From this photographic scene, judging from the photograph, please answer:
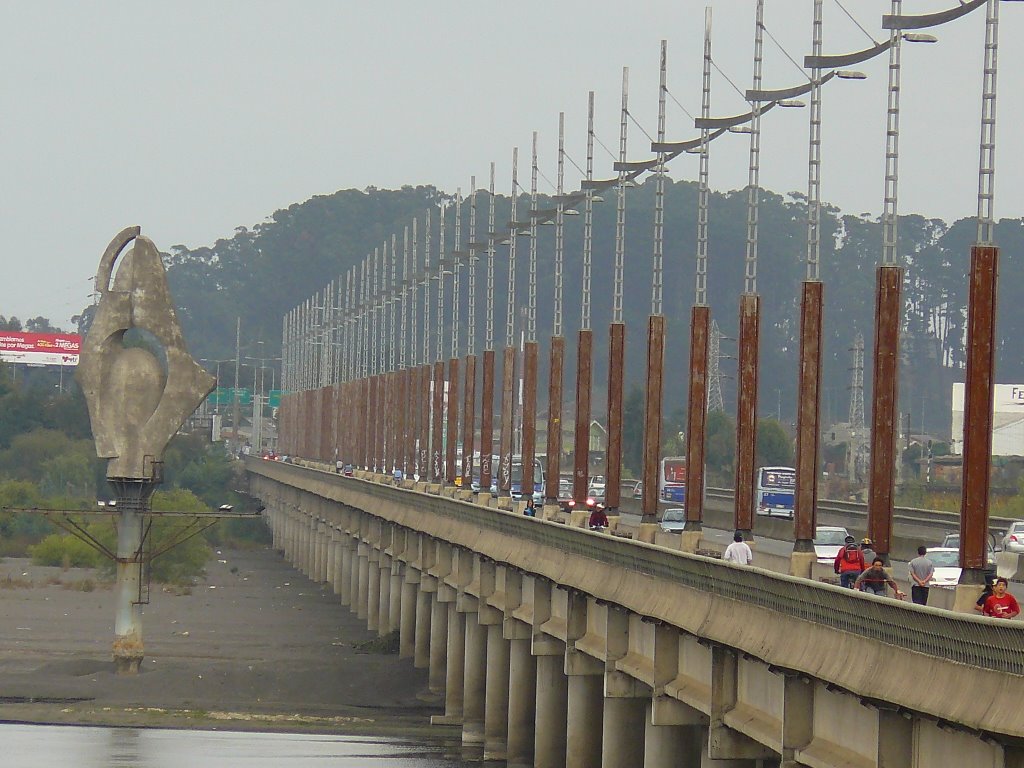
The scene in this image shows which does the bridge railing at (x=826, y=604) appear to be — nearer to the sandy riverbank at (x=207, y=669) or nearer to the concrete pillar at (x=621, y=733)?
the concrete pillar at (x=621, y=733)

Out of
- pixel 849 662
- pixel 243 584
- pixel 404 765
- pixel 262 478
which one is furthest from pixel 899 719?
pixel 262 478

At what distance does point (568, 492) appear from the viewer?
11088 cm

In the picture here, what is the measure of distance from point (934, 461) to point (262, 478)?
51267mm

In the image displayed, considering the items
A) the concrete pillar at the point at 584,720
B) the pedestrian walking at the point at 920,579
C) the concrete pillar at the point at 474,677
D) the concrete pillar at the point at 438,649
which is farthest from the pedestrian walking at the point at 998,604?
the concrete pillar at the point at 438,649

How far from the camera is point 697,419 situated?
44125mm

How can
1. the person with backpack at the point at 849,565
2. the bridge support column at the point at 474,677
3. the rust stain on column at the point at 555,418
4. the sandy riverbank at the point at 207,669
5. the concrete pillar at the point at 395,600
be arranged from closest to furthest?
the person with backpack at the point at 849,565 < the bridge support column at the point at 474,677 < the sandy riverbank at the point at 207,669 < the rust stain on column at the point at 555,418 < the concrete pillar at the point at 395,600

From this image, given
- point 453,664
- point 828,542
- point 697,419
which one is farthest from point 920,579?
point 453,664

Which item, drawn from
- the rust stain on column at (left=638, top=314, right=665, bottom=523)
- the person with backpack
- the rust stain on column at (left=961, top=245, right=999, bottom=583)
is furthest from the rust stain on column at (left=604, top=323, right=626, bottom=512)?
the rust stain on column at (left=961, top=245, right=999, bottom=583)

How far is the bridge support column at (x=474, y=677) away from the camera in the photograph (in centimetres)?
→ 5203

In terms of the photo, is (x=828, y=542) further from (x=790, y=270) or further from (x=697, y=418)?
(x=790, y=270)

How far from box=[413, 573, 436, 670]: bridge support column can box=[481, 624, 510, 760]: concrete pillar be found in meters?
12.5

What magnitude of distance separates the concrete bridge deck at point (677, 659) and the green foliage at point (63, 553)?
44.9 meters

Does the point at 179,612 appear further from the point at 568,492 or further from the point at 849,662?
the point at 849,662

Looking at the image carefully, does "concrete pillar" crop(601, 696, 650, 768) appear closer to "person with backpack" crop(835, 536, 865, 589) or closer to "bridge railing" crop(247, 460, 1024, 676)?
"bridge railing" crop(247, 460, 1024, 676)
